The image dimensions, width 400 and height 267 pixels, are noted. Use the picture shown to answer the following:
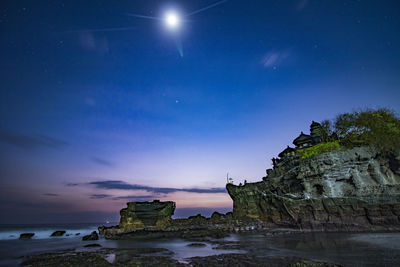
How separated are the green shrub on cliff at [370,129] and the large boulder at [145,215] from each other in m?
39.2

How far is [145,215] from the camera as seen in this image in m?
46.3

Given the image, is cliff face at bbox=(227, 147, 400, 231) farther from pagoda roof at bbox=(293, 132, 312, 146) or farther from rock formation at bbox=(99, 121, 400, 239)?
pagoda roof at bbox=(293, 132, 312, 146)

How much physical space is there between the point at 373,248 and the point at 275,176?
2773 cm

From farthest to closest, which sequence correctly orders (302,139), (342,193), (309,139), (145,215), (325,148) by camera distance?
1. (302,139)
2. (309,139)
3. (145,215)
4. (325,148)
5. (342,193)

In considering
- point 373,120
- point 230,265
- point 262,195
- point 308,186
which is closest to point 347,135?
point 373,120

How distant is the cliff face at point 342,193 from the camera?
29344 millimetres

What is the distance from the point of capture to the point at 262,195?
45.3 m

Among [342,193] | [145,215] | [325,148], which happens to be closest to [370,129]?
[325,148]

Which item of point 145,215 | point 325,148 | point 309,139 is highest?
point 309,139

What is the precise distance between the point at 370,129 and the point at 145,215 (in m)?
46.6

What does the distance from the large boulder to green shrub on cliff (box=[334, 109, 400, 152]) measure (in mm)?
39231

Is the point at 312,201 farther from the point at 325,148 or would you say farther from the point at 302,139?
the point at 302,139

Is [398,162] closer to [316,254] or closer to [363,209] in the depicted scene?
[363,209]

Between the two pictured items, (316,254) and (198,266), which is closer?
(198,266)
